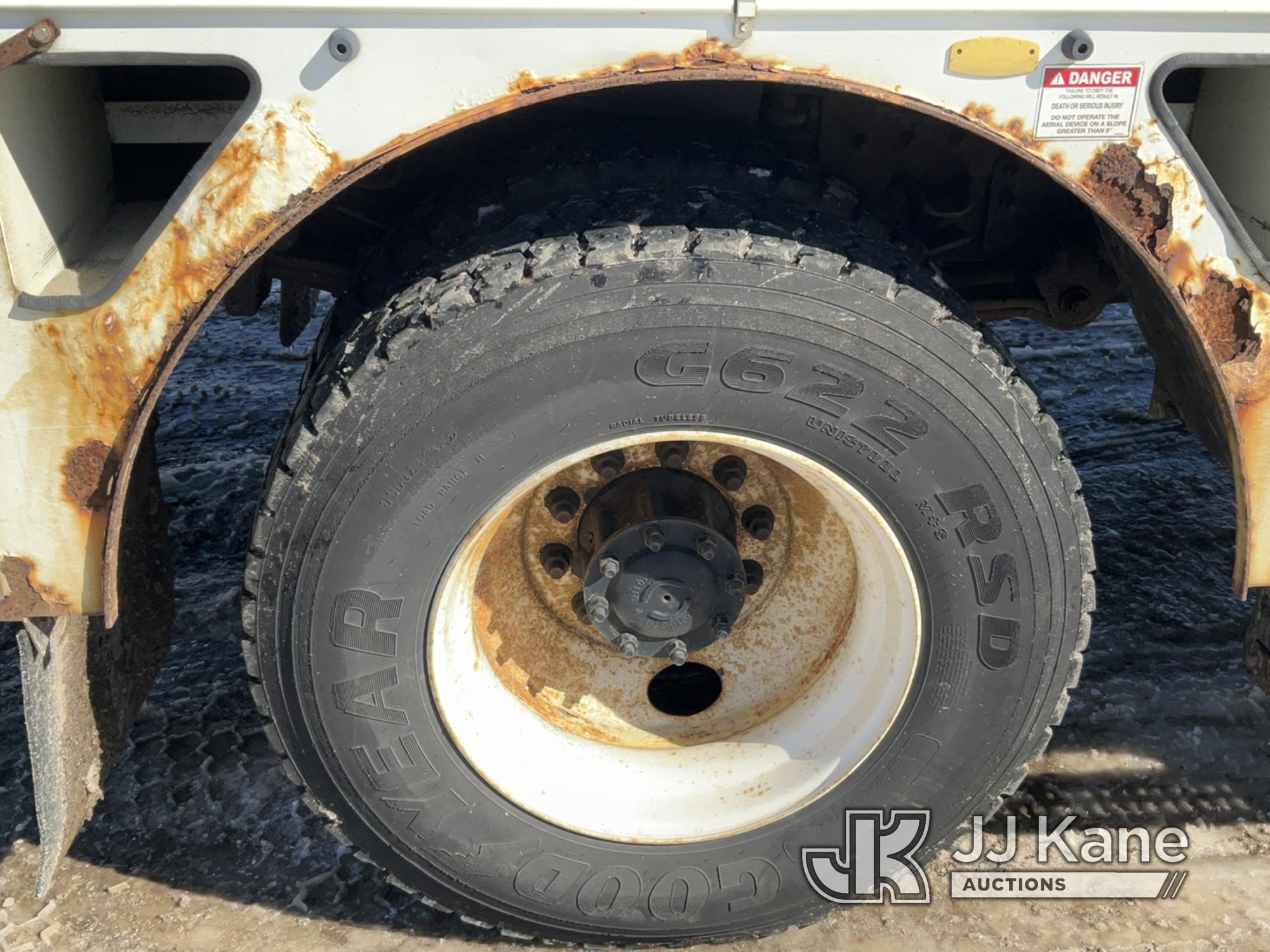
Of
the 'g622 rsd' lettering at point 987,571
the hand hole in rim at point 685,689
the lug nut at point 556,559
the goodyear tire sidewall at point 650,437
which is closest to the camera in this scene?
the goodyear tire sidewall at point 650,437

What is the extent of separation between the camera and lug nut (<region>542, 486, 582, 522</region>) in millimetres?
2137

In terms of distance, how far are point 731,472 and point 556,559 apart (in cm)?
38

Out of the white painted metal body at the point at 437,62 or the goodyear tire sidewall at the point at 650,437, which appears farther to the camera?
the goodyear tire sidewall at the point at 650,437

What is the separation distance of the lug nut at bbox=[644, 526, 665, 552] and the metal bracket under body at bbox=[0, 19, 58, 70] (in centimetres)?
117

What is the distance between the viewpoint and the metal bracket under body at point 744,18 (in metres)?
1.43

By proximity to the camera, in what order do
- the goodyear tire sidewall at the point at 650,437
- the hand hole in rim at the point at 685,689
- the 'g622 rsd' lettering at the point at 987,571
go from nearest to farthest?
the goodyear tire sidewall at the point at 650,437 → the 'g622 rsd' lettering at the point at 987,571 → the hand hole in rim at the point at 685,689

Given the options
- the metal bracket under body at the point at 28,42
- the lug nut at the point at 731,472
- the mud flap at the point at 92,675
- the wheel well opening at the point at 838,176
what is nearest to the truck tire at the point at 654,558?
the lug nut at the point at 731,472

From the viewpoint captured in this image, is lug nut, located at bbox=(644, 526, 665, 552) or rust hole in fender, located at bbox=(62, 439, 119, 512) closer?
rust hole in fender, located at bbox=(62, 439, 119, 512)

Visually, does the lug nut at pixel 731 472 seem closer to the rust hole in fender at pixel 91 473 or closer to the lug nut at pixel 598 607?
the lug nut at pixel 598 607

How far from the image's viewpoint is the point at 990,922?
2240mm

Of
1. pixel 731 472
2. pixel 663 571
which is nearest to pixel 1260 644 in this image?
pixel 731 472

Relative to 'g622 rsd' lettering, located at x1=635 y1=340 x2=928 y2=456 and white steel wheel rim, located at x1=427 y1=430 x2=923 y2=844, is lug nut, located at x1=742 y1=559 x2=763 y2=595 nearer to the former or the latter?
white steel wheel rim, located at x1=427 y1=430 x2=923 y2=844

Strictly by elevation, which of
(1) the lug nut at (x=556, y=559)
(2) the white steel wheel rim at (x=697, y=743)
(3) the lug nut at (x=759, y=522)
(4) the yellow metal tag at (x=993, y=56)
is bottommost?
(2) the white steel wheel rim at (x=697, y=743)

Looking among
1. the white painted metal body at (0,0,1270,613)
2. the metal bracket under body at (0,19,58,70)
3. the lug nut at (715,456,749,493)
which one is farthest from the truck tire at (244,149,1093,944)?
the metal bracket under body at (0,19,58,70)
